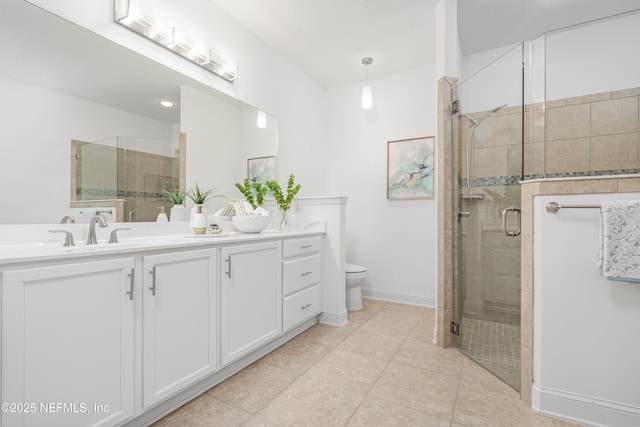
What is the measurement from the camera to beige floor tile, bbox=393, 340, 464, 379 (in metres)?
1.90

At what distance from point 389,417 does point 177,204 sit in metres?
1.79

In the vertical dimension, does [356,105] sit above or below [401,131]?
above

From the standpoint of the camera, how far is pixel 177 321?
1432 mm

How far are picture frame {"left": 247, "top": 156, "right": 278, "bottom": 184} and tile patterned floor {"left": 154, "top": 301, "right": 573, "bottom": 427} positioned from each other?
1.45 metres

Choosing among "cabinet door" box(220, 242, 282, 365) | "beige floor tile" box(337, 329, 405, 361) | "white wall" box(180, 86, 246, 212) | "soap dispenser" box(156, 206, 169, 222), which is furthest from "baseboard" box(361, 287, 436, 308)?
"soap dispenser" box(156, 206, 169, 222)

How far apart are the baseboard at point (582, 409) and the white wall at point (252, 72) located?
244 centimetres

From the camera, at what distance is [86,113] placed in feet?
5.16

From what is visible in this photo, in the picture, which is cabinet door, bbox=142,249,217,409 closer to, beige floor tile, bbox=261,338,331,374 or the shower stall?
beige floor tile, bbox=261,338,331,374

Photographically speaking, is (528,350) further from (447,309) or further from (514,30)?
(514,30)

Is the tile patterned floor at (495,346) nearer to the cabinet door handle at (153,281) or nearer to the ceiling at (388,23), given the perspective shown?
the cabinet door handle at (153,281)

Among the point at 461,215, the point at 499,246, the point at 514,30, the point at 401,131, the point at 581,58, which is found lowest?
the point at 499,246

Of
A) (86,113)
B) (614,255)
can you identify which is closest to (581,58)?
(614,255)

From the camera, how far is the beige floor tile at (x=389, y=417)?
4.56ft

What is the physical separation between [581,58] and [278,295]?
2.89 meters
